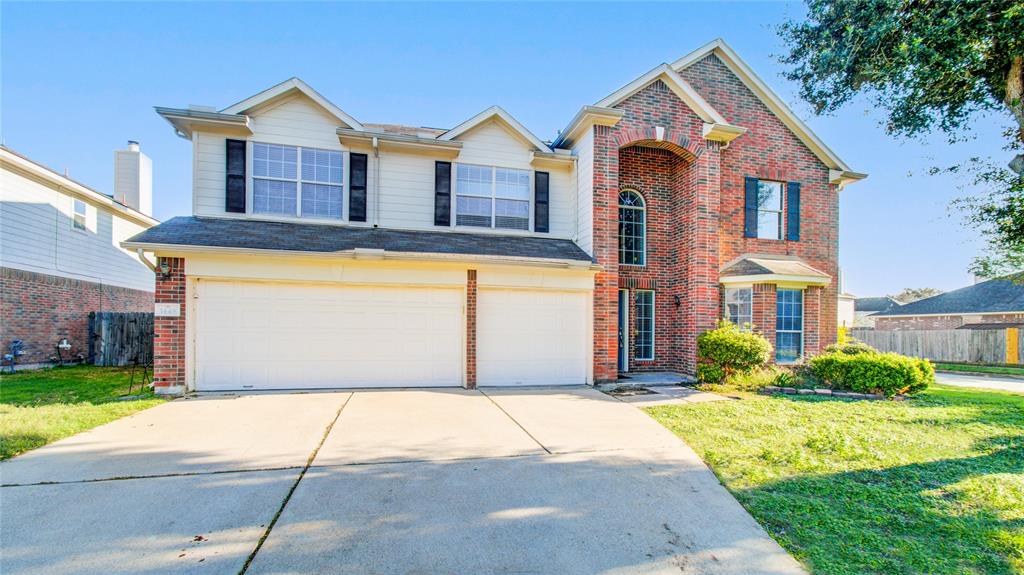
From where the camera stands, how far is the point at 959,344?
19203 mm

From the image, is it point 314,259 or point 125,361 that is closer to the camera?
point 314,259

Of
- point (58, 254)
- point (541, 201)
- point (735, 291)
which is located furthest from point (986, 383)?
point (58, 254)

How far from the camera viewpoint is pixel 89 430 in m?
5.75

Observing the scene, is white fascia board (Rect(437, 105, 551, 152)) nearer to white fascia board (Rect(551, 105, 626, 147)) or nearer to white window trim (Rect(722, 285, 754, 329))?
white fascia board (Rect(551, 105, 626, 147))

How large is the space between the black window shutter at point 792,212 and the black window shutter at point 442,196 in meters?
9.59

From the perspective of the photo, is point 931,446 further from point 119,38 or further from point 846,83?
point 119,38

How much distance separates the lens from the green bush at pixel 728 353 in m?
9.54

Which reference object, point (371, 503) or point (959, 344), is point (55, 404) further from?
point (959, 344)

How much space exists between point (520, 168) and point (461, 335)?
4716mm

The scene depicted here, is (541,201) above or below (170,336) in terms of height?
above

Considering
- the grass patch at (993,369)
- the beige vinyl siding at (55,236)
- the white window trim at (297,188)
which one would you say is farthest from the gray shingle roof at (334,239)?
the grass patch at (993,369)

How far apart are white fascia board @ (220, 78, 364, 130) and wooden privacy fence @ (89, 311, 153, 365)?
7.68 m

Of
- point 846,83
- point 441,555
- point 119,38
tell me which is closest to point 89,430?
point 441,555

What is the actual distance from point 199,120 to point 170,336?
15.6ft
